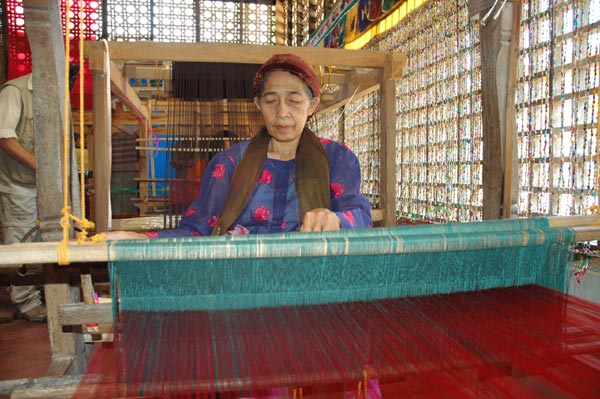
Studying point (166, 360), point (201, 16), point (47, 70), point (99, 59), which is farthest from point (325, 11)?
point (166, 360)

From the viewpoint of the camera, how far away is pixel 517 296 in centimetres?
112

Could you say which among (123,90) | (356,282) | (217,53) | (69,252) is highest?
(217,53)

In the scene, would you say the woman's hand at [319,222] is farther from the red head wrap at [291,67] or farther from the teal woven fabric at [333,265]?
the red head wrap at [291,67]

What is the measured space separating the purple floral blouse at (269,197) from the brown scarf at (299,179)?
0.15 ft

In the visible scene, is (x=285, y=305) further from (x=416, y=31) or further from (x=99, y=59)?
(x=416, y=31)

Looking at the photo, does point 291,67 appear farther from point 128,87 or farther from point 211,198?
point 128,87

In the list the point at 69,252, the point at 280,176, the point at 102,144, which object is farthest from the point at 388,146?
the point at 69,252

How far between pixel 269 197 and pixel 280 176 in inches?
3.7

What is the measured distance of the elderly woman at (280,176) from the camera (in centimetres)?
158

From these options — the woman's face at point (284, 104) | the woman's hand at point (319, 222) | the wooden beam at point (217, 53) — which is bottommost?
the woman's hand at point (319, 222)

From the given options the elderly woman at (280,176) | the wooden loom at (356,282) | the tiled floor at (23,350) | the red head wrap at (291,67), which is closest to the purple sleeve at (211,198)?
the elderly woman at (280,176)

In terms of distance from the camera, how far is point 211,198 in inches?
64.6

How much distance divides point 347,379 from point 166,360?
351 millimetres

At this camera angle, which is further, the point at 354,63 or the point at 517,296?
the point at 354,63
